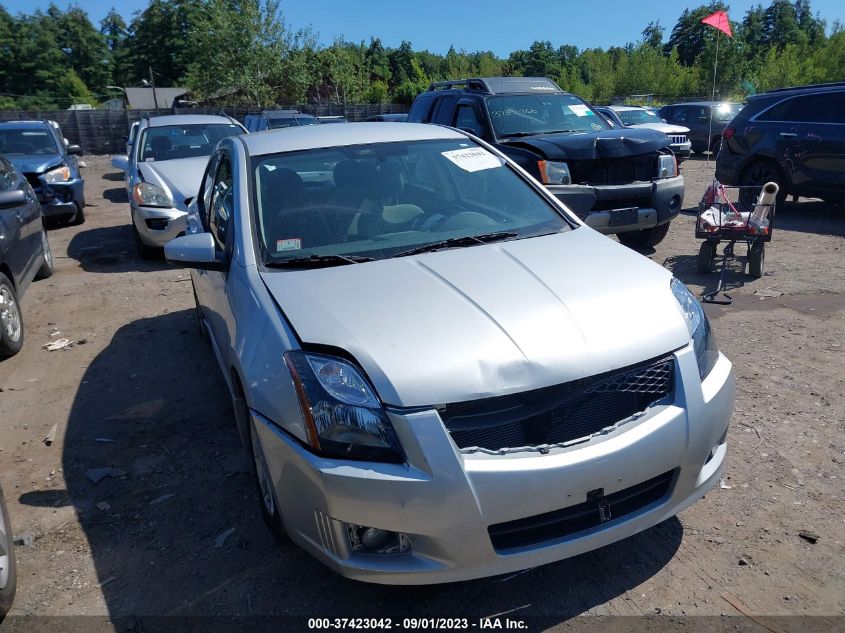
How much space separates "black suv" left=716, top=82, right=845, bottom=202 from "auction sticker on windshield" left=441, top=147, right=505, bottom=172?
7850 mm

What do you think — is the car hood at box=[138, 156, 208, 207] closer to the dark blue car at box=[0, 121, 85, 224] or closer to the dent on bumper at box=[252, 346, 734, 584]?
the dark blue car at box=[0, 121, 85, 224]

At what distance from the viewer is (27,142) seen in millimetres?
11773

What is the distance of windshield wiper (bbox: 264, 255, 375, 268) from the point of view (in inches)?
122

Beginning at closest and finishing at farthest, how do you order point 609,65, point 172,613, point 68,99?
1. point 172,613
2. point 609,65
3. point 68,99

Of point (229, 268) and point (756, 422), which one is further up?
point (229, 268)

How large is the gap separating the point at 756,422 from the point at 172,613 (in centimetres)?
323

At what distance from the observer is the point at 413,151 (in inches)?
155

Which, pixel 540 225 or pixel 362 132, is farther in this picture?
pixel 362 132

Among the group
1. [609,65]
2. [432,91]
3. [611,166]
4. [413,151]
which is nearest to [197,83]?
[609,65]

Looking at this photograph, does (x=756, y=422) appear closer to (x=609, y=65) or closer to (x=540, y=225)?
(x=540, y=225)

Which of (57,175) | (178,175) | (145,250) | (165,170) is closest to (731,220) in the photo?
(178,175)

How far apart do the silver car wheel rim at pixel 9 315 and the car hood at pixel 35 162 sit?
579 centimetres

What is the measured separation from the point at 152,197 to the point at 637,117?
15208mm

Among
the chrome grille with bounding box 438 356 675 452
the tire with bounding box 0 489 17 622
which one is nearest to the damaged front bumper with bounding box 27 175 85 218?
the tire with bounding box 0 489 17 622
